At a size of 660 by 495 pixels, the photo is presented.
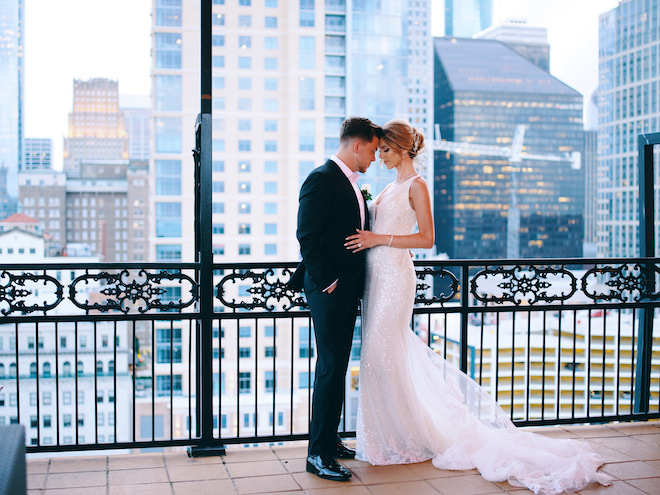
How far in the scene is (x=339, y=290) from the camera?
9.20 feet

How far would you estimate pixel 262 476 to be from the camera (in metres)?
2.84

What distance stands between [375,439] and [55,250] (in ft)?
163

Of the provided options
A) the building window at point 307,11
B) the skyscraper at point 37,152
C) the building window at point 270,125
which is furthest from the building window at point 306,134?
the skyscraper at point 37,152

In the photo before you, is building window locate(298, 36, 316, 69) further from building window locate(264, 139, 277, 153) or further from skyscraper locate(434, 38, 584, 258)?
skyscraper locate(434, 38, 584, 258)

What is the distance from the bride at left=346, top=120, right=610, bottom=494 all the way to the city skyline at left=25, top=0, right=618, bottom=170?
24473 millimetres

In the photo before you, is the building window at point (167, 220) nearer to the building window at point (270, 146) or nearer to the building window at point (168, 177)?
the building window at point (168, 177)

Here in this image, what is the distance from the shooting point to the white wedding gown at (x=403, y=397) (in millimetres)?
2939

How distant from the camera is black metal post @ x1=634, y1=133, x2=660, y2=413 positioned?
389 centimetres

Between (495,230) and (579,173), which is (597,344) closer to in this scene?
(495,230)

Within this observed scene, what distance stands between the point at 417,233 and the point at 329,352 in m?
0.68

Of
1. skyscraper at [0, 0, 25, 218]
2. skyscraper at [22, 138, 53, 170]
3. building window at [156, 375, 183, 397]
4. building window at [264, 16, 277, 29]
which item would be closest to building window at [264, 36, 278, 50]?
building window at [264, 16, 277, 29]

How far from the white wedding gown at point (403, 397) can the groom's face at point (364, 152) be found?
0.78 ft

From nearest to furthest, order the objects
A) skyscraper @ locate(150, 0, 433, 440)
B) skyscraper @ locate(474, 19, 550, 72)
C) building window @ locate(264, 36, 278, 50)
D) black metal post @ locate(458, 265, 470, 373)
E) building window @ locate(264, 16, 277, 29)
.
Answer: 1. black metal post @ locate(458, 265, 470, 373)
2. skyscraper @ locate(150, 0, 433, 440)
3. building window @ locate(264, 16, 277, 29)
4. building window @ locate(264, 36, 278, 50)
5. skyscraper @ locate(474, 19, 550, 72)

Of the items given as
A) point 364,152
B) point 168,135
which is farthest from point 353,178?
point 168,135
